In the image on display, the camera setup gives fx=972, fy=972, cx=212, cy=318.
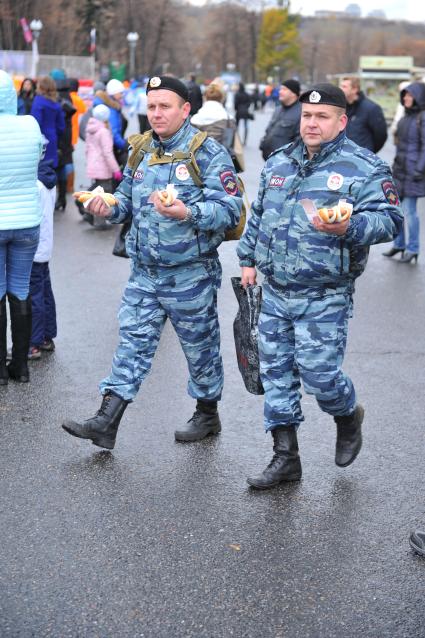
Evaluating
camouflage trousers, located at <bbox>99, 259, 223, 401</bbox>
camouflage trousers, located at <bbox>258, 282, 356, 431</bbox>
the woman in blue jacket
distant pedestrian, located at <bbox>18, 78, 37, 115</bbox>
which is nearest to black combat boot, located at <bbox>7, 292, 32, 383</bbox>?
the woman in blue jacket

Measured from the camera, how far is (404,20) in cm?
18900

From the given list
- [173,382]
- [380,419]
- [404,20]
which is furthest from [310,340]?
[404,20]

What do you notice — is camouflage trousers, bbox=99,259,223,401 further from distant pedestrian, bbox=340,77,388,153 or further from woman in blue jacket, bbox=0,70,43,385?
distant pedestrian, bbox=340,77,388,153

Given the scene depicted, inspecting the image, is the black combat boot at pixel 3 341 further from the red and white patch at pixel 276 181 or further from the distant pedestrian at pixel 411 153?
the distant pedestrian at pixel 411 153

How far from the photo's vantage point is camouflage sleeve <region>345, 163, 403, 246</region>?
13.7 ft

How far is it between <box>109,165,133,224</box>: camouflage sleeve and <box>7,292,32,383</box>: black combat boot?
1.47 meters

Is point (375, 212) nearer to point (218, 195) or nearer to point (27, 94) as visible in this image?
point (218, 195)

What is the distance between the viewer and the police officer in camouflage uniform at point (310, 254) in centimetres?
430

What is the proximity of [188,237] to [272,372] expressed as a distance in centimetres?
80

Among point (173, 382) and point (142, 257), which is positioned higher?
point (142, 257)

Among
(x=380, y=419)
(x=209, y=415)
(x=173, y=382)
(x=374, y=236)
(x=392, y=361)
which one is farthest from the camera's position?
(x=392, y=361)

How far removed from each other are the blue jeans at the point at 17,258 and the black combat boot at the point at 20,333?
0.06 metres

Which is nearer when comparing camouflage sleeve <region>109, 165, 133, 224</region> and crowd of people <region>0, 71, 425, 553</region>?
crowd of people <region>0, 71, 425, 553</region>

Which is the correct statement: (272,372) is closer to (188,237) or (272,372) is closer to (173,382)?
(188,237)
